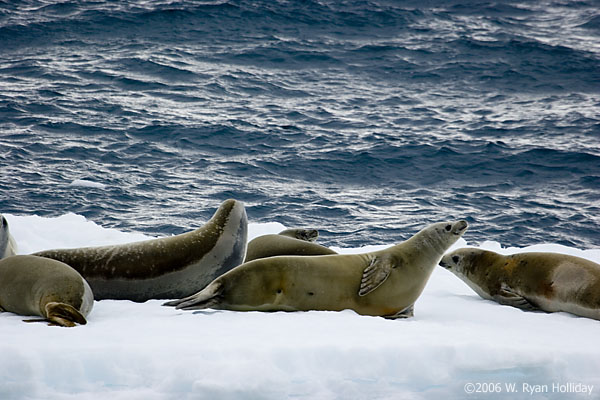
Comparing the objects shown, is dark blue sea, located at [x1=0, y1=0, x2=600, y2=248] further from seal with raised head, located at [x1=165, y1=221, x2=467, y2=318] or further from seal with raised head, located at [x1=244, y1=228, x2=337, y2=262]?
seal with raised head, located at [x1=165, y1=221, x2=467, y2=318]

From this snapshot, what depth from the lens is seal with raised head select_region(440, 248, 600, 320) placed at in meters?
5.55

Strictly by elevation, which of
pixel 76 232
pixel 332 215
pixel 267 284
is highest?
pixel 267 284

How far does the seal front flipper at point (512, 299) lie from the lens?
19.2ft

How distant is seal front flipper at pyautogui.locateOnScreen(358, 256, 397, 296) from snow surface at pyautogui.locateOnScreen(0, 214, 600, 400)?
18.9 inches

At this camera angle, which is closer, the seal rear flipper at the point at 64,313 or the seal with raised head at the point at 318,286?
the seal rear flipper at the point at 64,313

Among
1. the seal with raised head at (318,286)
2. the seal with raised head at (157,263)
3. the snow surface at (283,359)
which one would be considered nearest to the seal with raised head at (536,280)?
the snow surface at (283,359)

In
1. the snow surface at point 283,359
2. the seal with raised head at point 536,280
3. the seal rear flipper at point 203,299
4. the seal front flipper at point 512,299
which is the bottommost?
the seal front flipper at point 512,299

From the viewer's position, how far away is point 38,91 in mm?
16531

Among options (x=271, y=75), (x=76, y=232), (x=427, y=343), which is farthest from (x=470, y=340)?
(x=271, y=75)

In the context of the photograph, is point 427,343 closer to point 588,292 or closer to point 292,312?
point 292,312

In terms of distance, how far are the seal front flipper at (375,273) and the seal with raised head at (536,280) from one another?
124 cm

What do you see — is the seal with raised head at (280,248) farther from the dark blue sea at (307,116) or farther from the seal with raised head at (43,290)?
the dark blue sea at (307,116)

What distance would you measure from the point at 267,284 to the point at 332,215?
624 cm

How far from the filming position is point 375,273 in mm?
5211
